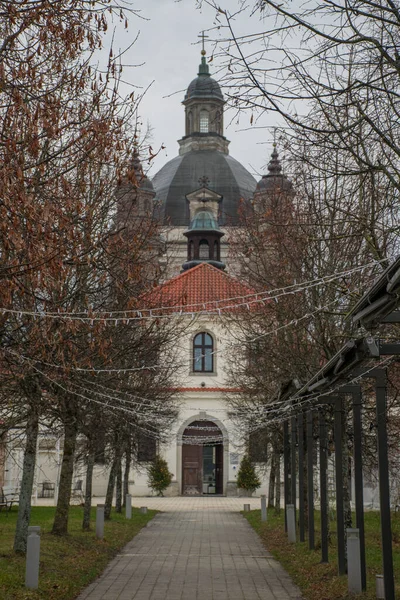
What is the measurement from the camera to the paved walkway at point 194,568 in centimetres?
1362

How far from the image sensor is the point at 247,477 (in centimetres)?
4906

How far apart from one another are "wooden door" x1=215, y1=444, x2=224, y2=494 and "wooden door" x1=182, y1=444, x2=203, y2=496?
93 centimetres

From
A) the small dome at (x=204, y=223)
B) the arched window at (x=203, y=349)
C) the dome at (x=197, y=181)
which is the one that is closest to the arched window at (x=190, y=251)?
the small dome at (x=204, y=223)

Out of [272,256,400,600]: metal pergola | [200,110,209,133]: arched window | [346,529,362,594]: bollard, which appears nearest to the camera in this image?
[272,256,400,600]: metal pergola

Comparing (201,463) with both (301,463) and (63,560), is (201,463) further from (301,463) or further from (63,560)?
(63,560)

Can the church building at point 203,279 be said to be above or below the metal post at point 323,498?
above

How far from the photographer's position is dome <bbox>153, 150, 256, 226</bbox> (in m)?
69.3

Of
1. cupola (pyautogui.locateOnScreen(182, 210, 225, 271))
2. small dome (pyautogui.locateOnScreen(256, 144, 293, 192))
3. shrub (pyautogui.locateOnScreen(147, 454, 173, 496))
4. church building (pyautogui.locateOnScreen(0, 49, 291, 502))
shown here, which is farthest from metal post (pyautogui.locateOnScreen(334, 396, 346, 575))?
cupola (pyautogui.locateOnScreen(182, 210, 225, 271))

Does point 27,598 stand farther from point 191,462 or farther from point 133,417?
point 191,462

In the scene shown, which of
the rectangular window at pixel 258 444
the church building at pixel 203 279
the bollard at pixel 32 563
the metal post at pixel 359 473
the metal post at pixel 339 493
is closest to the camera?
the bollard at pixel 32 563

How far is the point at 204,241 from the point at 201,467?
53.9 ft

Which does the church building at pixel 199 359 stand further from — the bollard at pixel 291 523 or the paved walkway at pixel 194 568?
the bollard at pixel 291 523

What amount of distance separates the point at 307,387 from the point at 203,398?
115ft

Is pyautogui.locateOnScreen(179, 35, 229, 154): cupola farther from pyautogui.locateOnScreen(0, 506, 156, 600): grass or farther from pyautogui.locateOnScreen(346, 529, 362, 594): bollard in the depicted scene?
pyautogui.locateOnScreen(346, 529, 362, 594): bollard
